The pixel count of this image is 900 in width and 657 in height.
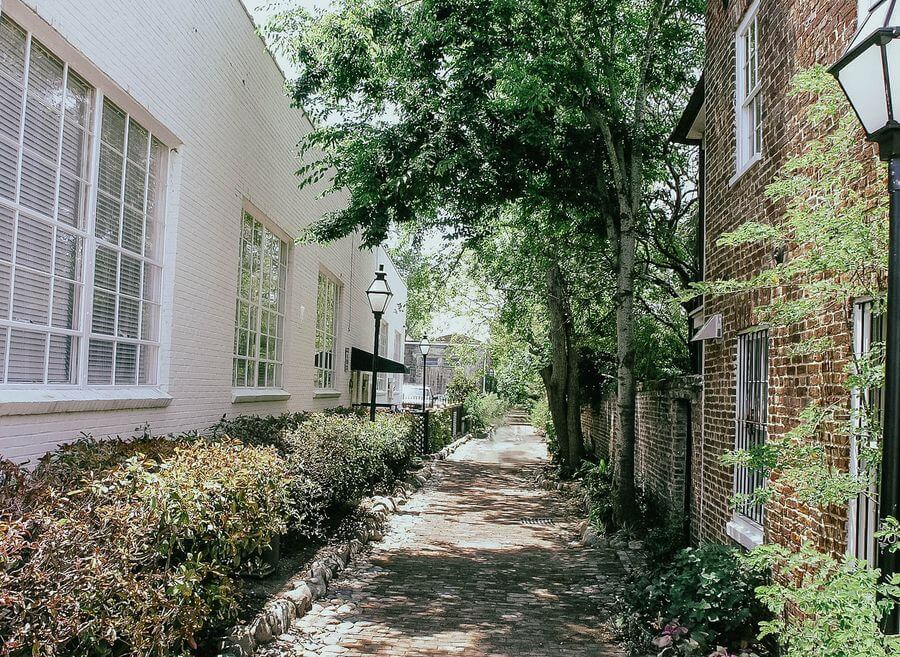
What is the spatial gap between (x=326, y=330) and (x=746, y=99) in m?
10.6

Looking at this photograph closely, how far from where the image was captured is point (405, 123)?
35.1 feet

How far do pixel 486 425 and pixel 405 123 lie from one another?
29.0 m

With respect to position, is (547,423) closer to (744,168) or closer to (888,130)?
(744,168)

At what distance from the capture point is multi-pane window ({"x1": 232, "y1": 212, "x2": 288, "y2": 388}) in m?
10.4

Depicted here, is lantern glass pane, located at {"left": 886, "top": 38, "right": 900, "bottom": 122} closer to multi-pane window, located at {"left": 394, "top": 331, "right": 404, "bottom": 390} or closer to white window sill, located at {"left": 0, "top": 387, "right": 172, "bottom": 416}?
white window sill, located at {"left": 0, "top": 387, "right": 172, "bottom": 416}

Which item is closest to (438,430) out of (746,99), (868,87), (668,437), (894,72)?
(668,437)

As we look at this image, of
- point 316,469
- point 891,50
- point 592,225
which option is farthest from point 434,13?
point 891,50

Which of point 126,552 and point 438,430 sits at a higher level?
point 126,552

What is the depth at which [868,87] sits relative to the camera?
3123 mm

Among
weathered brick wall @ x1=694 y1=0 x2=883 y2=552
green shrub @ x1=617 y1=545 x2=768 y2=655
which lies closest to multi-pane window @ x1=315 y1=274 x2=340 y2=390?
weathered brick wall @ x1=694 y1=0 x2=883 y2=552

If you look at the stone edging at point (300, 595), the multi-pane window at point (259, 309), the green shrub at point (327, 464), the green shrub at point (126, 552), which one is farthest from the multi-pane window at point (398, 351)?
the green shrub at point (126, 552)

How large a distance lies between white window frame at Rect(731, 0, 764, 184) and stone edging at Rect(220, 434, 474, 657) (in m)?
5.52

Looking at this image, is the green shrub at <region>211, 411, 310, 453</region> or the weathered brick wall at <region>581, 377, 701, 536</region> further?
the weathered brick wall at <region>581, 377, 701, 536</region>

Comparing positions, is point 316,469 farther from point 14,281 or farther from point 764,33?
point 764,33
